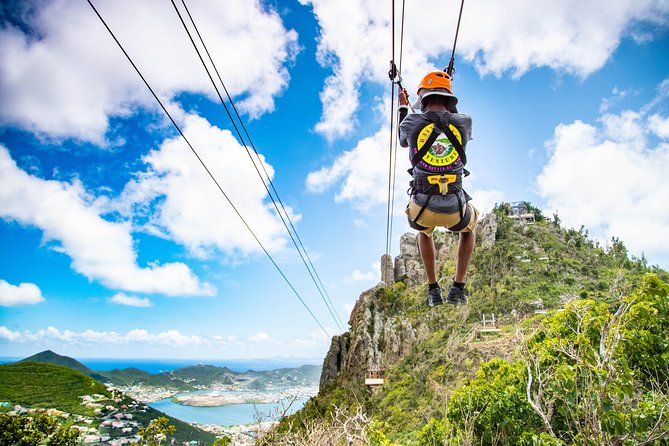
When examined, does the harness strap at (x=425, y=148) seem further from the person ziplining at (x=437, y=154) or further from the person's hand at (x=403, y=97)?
the person's hand at (x=403, y=97)

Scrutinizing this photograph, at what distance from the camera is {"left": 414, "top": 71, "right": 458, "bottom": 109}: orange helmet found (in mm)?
2807

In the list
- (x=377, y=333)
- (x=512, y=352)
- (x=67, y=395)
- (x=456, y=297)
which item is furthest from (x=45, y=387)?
(x=456, y=297)

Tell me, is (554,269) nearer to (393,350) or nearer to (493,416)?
(393,350)

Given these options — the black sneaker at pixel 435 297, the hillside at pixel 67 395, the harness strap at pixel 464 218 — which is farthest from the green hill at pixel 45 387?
the harness strap at pixel 464 218

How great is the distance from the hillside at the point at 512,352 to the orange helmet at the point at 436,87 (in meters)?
3.96

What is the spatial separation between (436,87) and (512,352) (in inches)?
520

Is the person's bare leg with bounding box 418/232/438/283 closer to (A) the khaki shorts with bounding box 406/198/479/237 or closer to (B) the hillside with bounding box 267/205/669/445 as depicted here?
(A) the khaki shorts with bounding box 406/198/479/237

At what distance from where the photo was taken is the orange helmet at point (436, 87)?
2.81 meters

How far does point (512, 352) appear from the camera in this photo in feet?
42.0

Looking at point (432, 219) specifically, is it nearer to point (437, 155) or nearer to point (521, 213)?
point (437, 155)

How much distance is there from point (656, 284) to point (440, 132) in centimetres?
487

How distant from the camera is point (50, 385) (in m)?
67.5

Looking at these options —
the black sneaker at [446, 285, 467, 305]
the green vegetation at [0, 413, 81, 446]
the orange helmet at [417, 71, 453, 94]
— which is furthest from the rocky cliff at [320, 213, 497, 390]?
the orange helmet at [417, 71, 453, 94]

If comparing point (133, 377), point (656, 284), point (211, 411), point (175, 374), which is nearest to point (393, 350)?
point (656, 284)
